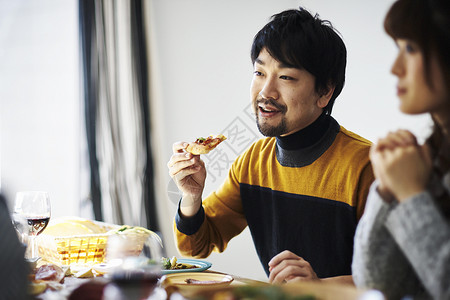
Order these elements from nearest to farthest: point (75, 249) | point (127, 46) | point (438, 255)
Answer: point (438, 255), point (75, 249), point (127, 46)

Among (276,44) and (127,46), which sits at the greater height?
(127,46)

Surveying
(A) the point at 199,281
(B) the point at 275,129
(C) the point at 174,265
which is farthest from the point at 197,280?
(B) the point at 275,129

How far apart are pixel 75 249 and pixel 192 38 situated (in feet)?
7.96

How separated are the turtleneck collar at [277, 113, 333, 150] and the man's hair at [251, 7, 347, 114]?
14 centimetres

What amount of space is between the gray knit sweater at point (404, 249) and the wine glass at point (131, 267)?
17.6 inches

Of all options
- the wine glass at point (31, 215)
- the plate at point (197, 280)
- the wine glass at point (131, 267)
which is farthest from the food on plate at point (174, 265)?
the wine glass at point (131, 267)

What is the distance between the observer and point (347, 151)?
1.76m

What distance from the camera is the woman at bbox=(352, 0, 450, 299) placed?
0.92 meters

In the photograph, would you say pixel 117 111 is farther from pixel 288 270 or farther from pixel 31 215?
pixel 288 270

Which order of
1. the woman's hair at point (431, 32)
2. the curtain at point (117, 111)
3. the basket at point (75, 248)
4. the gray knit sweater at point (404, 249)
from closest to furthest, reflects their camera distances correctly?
the gray knit sweater at point (404, 249) < the woman's hair at point (431, 32) < the basket at point (75, 248) < the curtain at point (117, 111)

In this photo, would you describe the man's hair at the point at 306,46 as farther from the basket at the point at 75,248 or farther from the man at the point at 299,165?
the basket at the point at 75,248

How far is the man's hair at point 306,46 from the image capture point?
1801 millimetres

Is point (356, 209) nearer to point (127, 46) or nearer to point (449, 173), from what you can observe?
point (449, 173)

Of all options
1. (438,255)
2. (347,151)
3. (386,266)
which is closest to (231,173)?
(347,151)
